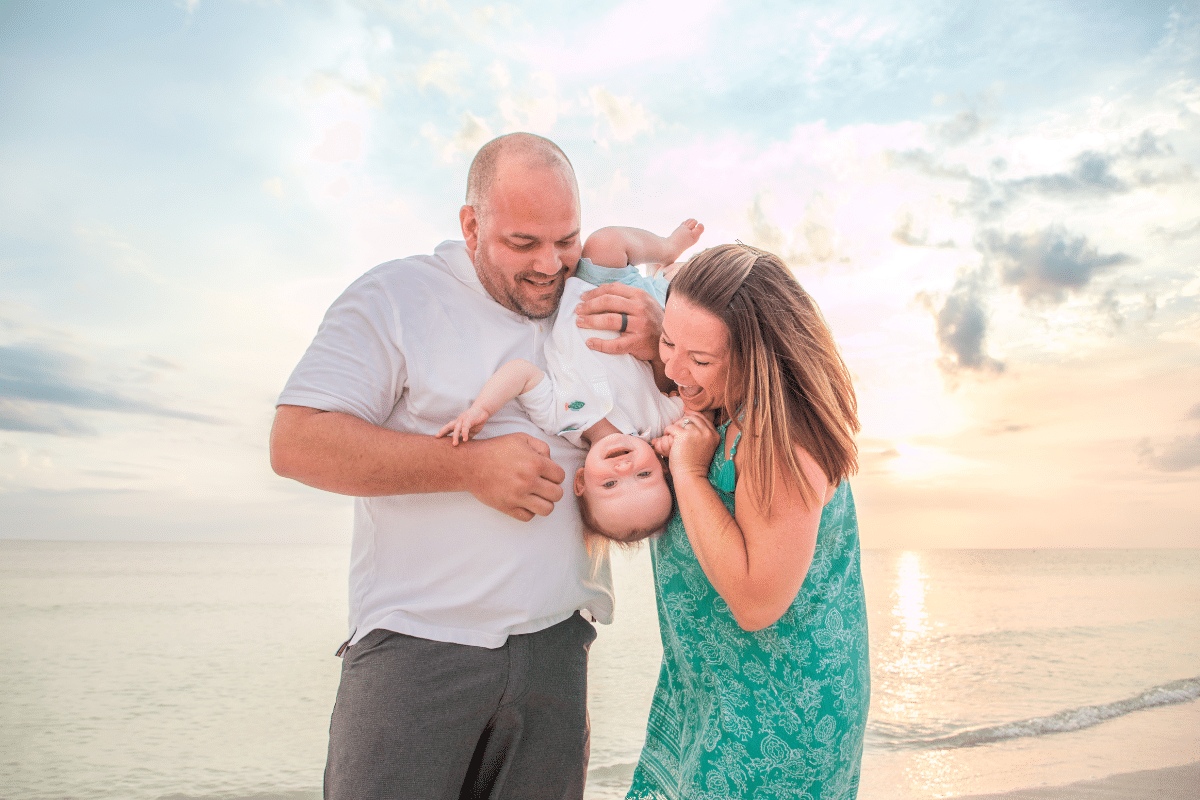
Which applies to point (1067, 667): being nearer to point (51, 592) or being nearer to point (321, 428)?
point (321, 428)

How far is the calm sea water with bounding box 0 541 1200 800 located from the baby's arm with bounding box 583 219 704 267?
11.4 feet

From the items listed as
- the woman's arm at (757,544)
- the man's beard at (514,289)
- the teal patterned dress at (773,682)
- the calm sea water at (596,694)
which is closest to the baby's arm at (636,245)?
the man's beard at (514,289)

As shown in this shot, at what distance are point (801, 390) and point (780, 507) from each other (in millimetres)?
342

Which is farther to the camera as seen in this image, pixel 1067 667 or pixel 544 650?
pixel 1067 667

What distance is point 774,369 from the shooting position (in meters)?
1.78

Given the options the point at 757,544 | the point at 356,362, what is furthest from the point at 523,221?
the point at 757,544

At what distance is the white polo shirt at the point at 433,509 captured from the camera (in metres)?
1.82

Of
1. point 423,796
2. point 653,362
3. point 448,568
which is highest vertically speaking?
point 653,362

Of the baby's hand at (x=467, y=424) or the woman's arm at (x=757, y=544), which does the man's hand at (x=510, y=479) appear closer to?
the baby's hand at (x=467, y=424)

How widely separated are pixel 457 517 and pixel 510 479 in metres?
0.22

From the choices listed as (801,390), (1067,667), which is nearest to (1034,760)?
(1067,667)

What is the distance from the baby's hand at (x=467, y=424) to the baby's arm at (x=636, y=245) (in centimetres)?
81

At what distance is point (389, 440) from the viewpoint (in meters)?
1.76

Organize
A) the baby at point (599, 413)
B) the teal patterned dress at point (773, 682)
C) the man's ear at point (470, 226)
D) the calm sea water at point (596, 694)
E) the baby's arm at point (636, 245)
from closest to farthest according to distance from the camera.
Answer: the teal patterned dress at point (773, 682)
the baby at point (599, 413)
the man's ear at point (470, 226)
the baby's arm at point (636, 245)
the calm sea water at point (596, 694)
